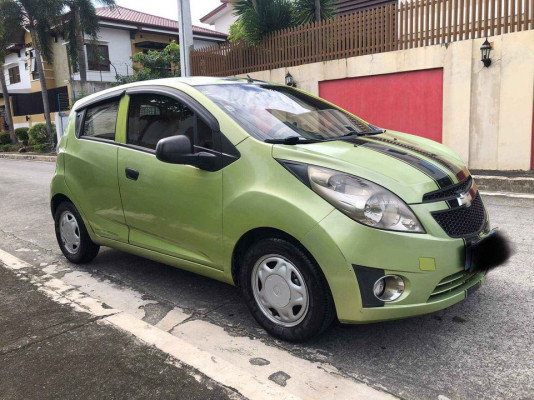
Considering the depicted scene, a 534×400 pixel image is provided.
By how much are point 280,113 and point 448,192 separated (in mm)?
1270

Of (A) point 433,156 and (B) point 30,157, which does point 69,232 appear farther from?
(B) point 30,157

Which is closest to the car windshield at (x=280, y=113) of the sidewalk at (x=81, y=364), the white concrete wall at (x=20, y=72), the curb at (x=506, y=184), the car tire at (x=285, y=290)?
the car tire at (x=285, y=290)

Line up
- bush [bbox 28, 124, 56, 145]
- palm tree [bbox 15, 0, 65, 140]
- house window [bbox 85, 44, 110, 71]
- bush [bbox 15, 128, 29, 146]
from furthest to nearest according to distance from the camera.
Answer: bush [bbox 15, 128, 29, 146] → house window [bbox 85, 44, 110, 71] → bush [bbox 28, 124, 56, 145] → palm tree [bbox 15, 0, 65, 140]

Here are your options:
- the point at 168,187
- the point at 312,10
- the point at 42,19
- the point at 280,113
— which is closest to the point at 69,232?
the point at 168,187

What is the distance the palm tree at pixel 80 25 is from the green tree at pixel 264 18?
13767 mm

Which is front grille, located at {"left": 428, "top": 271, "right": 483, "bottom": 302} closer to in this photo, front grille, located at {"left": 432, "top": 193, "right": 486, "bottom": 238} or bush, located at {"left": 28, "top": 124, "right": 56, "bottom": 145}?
front grille, located at {"left": 432, "top": 193, "right": 486, "bottom": 238}

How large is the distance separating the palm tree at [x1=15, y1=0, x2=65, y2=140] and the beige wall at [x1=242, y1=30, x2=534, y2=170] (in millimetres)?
19269

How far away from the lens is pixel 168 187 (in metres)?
3.39

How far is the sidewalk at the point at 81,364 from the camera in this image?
252cm

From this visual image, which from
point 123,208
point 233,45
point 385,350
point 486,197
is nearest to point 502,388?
point 385,350

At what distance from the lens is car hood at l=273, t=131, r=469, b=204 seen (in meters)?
2.68

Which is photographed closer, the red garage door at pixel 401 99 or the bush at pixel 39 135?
the red garage door at pixel 401 99

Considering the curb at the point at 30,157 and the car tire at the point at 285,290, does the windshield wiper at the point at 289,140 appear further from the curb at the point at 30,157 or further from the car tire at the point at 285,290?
the curb at the point at 30,157

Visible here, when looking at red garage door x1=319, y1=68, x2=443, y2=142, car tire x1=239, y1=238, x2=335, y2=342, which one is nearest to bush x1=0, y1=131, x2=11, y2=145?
red garage door x1=319, y1=68, x2=443, y2=142
